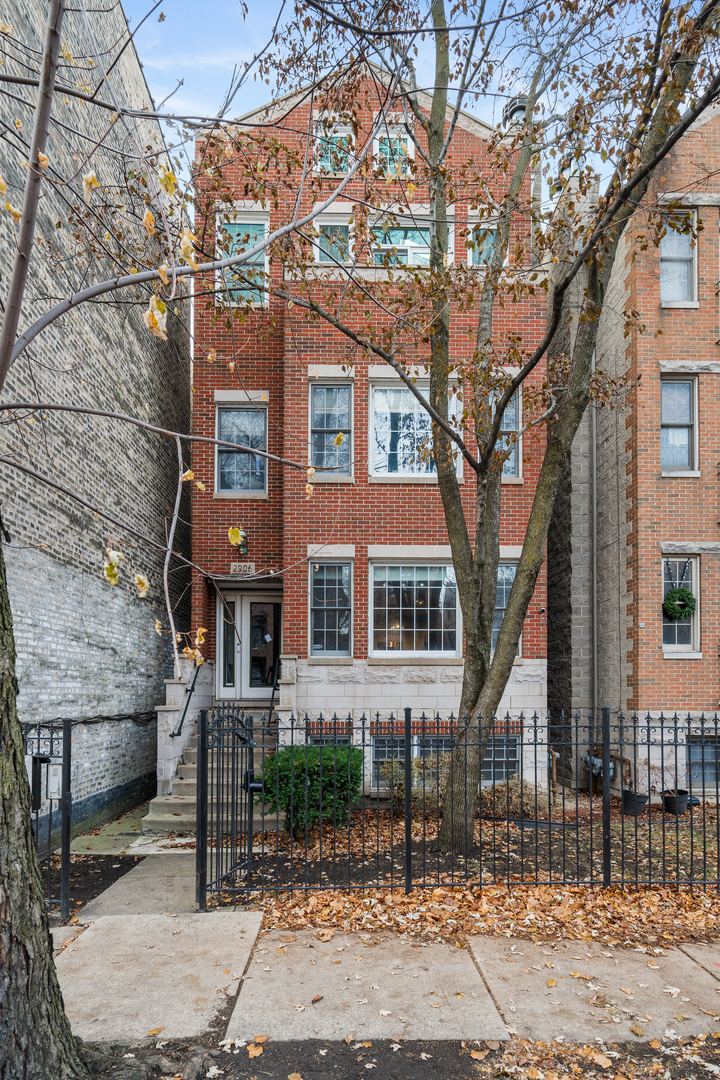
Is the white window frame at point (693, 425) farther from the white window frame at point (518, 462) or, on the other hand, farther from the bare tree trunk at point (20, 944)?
the bare tree trunk at point (20, 944)

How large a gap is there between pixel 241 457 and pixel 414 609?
4228mm

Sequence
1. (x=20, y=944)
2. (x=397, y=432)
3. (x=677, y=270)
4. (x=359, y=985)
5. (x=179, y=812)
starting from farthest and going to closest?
(x=677, y=270), (x=397, y=432), (x=179, y=812), (x=359, y=985), (x=20, y=944)

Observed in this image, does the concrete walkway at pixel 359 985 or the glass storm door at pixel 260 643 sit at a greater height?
the glass storm door at pixel 260 643

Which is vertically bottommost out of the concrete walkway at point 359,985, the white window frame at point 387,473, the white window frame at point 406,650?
the concrete walkway at point 359,985

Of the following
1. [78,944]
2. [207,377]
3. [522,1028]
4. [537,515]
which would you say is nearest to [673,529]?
[537,515]

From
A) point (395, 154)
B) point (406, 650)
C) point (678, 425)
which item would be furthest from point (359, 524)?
point (678, 425)

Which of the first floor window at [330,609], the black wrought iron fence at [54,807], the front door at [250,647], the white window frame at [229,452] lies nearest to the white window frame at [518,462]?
the first floor window at [330,609]

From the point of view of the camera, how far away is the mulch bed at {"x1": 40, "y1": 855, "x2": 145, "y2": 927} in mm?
7031

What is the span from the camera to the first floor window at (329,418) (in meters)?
12.3

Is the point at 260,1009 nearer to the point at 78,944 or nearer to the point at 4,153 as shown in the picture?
the point at 78,944

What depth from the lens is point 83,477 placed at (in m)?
10.0

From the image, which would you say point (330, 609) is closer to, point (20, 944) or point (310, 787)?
point (310, 787)

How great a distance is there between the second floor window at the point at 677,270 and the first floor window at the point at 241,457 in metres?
7.47

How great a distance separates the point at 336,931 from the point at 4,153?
839cm
